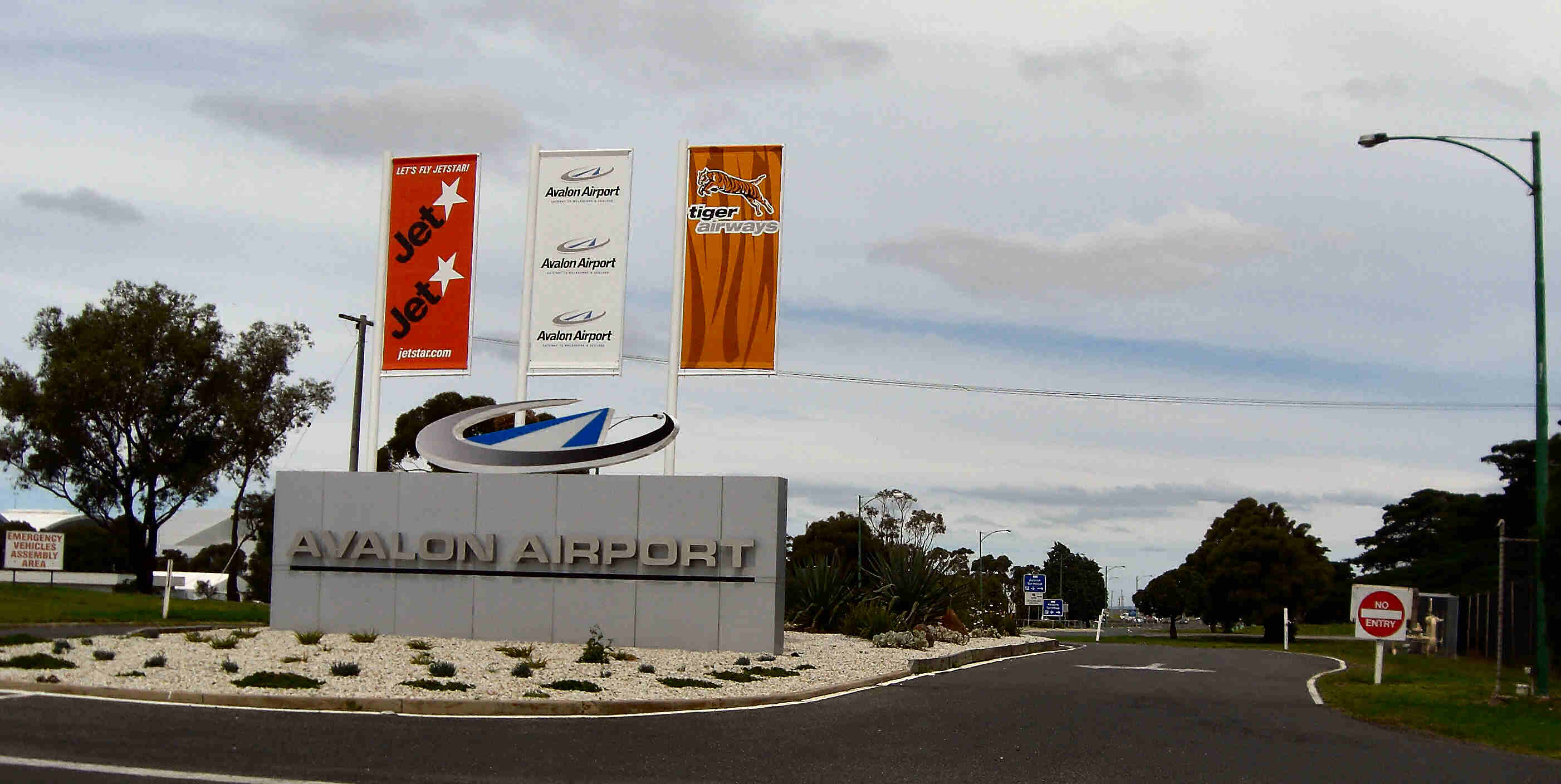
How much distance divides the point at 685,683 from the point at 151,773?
8.73 m

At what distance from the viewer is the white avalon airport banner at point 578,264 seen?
2630cm

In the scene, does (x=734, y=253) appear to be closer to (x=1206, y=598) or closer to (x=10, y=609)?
(x=10, y=609)

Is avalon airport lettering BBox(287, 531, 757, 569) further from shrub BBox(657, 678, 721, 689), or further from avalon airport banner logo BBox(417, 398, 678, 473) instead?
shrub BBox(657, 678, 721, 689)

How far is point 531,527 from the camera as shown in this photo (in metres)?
24.3

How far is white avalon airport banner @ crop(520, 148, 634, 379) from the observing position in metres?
26.3

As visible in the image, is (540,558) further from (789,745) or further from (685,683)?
(789,745)

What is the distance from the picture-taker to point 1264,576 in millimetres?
76688

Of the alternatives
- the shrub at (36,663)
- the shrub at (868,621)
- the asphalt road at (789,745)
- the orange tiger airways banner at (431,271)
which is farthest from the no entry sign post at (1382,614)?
the shrub at (36,663)

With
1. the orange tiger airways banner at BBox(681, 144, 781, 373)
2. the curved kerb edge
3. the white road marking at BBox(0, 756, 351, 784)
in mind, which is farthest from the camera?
the orange tiger airways banner at BBox(681, 144, 781, 373)

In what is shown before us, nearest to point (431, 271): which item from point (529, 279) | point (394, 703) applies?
point (529, 279)

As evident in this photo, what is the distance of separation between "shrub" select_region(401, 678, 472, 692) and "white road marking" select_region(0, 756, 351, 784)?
5.79 metres

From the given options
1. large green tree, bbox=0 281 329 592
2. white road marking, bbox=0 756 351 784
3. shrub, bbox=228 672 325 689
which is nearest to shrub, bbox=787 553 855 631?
shrub, bbox=228 672 325 689

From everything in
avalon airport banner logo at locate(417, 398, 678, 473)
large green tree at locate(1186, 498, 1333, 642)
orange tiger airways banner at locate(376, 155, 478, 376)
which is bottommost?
large green tree at locate(1186, 498, 1333, 642)

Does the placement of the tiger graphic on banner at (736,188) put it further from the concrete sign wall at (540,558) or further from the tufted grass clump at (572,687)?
the tufted grass clump at (572,687)
